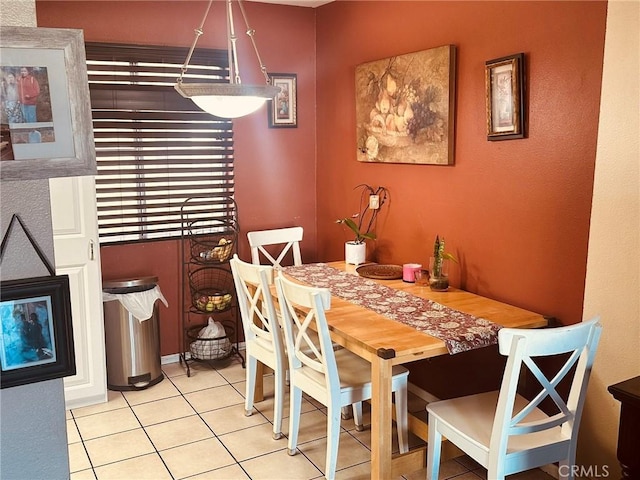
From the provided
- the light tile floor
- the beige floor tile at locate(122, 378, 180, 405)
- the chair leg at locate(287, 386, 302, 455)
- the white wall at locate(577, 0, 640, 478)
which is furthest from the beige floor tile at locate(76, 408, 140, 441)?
the white wall at locate(577, 0, 640, 478)

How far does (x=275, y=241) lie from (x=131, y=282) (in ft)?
3.32

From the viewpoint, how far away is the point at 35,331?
1.21 m

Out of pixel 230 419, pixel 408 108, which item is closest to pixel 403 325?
pixel 230 419

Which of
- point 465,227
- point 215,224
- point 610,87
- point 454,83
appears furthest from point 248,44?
point 610,87

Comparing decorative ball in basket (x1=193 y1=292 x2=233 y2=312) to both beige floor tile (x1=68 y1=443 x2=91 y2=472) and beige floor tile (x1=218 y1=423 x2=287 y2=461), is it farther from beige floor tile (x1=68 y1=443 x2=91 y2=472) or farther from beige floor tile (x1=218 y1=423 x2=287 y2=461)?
beige floor tile (x1=68 y1=443 x2=91 y2=472)

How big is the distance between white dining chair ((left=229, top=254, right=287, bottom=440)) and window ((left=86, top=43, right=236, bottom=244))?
1012mm

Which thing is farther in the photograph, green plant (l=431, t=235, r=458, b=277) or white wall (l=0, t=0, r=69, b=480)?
green plant (l=431, t=235, r=458, b=277)

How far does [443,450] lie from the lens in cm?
272

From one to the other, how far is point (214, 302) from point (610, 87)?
2675mm

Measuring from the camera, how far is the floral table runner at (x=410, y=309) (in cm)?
251

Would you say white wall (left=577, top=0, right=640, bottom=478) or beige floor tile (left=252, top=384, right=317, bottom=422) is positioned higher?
white wall (left=577, top=0, right=640, bottom=478)

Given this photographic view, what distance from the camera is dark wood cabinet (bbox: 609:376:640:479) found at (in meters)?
1.81

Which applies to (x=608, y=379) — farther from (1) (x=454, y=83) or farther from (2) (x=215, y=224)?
(2) (x=215, y=224)

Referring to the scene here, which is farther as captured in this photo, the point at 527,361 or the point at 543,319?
the point at 543,319
